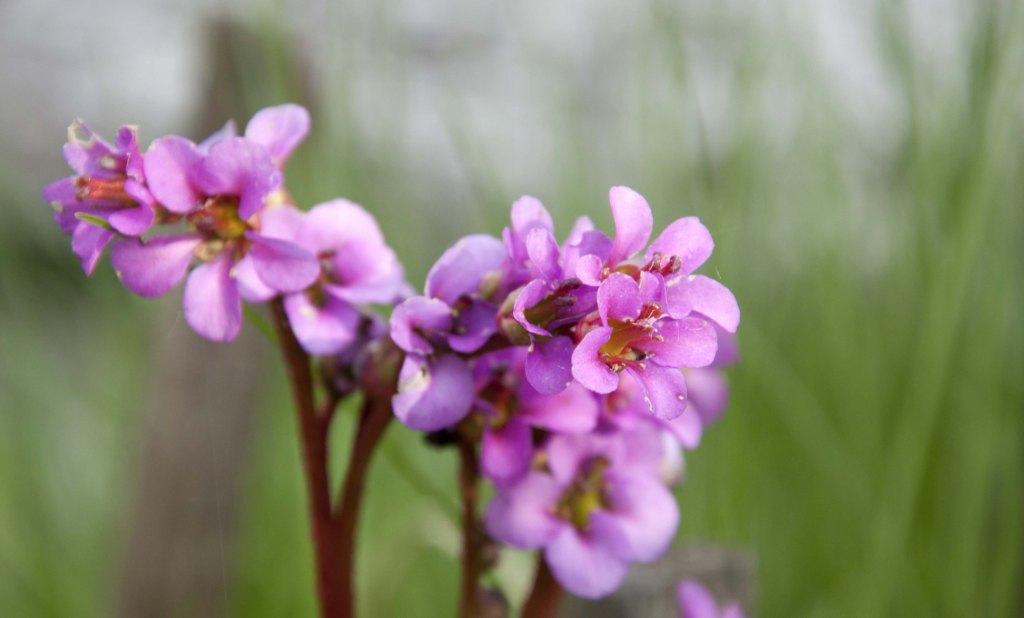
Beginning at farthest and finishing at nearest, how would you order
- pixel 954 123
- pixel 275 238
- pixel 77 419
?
1. pixel 77 419
2. pixel 954 123
3. pixel 275 238

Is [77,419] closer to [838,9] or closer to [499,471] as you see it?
[838,9]

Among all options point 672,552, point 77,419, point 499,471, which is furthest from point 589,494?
point 77,419

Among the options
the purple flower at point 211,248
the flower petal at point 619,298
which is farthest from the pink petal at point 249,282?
the flower petal at point 619,298

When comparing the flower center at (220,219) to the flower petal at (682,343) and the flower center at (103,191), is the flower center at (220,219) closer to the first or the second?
the flower center at (103,191)

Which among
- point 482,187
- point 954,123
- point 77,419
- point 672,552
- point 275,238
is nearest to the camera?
point 275,238

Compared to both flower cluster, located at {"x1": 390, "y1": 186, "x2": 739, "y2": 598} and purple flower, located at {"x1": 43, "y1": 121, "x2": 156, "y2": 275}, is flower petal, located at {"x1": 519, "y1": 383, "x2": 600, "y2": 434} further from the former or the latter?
purple flower, located at {"x1": 43, "y1": 121, "x2": 156, "y2": 275}

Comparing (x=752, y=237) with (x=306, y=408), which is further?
(x=752, y=237)

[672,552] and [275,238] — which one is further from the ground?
[275,238]
